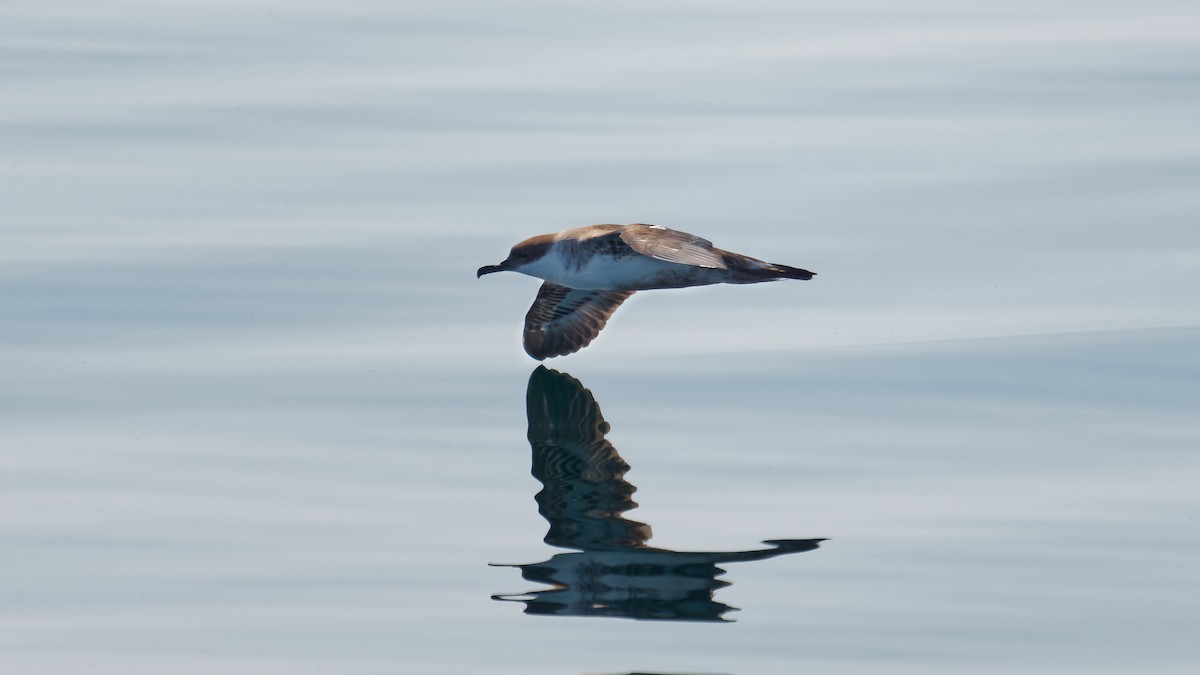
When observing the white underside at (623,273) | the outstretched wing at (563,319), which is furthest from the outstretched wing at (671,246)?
the outstretched wing at (563,319)

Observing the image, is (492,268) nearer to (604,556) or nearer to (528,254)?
(528,254)

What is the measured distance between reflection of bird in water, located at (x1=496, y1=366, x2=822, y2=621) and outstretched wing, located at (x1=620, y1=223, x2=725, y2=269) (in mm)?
1023

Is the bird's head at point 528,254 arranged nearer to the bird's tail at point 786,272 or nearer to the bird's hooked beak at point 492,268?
the bird's hooked beak at point 492,268

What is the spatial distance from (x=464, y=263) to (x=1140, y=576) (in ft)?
18.6

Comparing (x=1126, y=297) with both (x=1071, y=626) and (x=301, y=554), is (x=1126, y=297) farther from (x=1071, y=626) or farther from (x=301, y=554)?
(x=301, y=554)

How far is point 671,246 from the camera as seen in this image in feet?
32.7

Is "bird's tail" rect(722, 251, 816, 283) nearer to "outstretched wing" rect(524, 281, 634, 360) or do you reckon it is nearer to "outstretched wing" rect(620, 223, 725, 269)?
"outstretched wing" rect(620, 223, 725, 269)

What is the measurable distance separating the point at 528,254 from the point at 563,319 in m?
0.89

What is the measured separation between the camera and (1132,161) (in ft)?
45.5

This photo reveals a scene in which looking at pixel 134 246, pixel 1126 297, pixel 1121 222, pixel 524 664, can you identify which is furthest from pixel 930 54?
pixel 524 664

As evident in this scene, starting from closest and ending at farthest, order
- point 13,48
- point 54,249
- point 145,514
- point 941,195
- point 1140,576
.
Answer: point 1140,576 → point 145,514 → point 54,249 → point 941,195 → point 13,48

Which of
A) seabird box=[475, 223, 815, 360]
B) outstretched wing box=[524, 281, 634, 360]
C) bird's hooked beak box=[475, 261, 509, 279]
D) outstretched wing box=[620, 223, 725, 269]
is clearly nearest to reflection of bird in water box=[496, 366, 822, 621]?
outstretched wing box=[620, 223, 725, 269]

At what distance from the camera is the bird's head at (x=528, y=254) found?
1055 cm

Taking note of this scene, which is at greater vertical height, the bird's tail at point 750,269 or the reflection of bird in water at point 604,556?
the bird's tail at point 750,269
